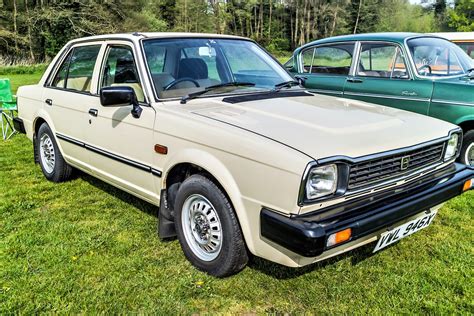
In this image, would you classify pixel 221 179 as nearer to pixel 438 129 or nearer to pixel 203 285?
pixel 203 285

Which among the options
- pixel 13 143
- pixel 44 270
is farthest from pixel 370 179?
pixel 13 143

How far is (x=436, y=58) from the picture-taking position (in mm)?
5883

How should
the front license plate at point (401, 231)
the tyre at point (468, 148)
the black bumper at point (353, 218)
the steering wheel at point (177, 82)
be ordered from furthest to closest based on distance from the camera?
the tyre at point (468, 148)
the steering wheel at point (177, 82)
the front license plate at point (401, 231)
the black bumper at point (353, 218)

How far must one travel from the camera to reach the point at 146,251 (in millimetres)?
3404

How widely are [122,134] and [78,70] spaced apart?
4.64ft

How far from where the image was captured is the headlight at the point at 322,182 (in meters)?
2.29

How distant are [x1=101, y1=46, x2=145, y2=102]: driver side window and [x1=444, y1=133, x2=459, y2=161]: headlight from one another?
2458mm

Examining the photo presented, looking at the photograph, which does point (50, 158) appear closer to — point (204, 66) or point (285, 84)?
point (204, 66)

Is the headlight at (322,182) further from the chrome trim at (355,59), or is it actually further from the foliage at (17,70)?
the foliage at (17,70)

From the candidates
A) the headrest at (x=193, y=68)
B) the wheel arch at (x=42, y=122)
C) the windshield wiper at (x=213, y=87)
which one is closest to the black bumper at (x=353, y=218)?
the windshield wiper at (x=213, y=87)

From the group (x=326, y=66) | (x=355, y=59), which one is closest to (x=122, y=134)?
(x=355, y=59)

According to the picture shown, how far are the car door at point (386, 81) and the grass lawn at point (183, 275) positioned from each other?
1.92 m

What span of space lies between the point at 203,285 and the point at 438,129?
2071mm

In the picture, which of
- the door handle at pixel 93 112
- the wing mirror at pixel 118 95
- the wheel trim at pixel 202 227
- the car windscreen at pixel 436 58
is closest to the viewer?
the wheel trim at pixel 202 227
